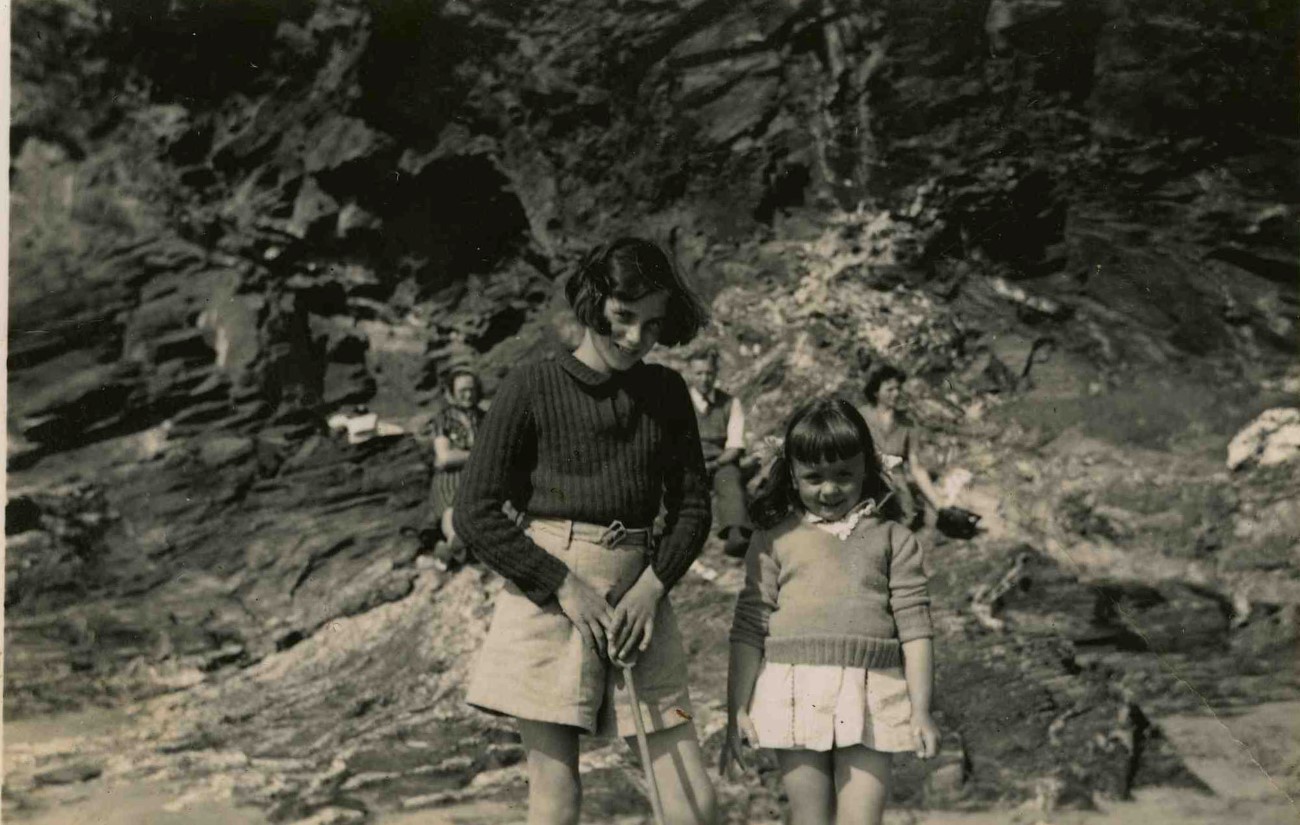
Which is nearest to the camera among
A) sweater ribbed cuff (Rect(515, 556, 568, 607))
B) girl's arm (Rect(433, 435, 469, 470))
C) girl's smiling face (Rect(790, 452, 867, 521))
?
sweater ribbed cuff (Rect(515, 556, 568, 607))

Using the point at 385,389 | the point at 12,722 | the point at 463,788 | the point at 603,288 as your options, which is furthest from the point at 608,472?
the point at 385,389

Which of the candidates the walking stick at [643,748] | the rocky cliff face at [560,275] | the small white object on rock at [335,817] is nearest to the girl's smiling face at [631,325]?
the walking stick at [643,748]

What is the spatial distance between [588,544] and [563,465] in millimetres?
144

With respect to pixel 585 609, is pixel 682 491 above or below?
above

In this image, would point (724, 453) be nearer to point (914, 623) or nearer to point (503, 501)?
point (914, 623)

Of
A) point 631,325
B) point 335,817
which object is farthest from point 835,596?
point 335,817

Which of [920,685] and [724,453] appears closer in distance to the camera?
[920,685]

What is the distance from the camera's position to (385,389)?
693 centimetres

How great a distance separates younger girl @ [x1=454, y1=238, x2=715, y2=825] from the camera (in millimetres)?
2061

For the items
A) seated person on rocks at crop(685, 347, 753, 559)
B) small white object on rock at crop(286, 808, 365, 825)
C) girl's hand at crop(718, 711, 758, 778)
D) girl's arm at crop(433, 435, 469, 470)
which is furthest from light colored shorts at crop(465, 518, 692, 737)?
girl's arm at crop(433, 435, 469, 470)

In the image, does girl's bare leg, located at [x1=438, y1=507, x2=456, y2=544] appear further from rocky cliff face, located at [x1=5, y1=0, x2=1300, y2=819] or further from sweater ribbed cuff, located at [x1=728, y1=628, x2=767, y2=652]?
sweater ribbed cuff, located at [x1=728, y1=628, x2=767, y2=652]

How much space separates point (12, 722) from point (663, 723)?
407 centimetres

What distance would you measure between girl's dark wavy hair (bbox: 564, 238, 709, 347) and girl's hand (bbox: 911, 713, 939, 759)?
2.65ft

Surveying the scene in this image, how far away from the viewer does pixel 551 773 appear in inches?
82.2
